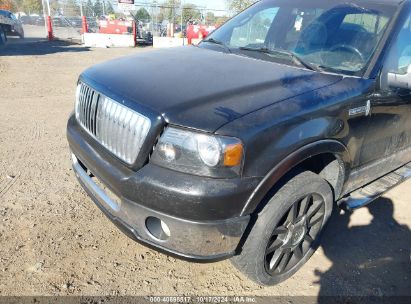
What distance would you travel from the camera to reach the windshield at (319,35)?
2.87 m

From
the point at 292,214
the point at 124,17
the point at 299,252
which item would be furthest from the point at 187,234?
the point at 124,17

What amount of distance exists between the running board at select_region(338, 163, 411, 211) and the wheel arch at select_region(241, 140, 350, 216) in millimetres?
259

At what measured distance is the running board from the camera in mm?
3074

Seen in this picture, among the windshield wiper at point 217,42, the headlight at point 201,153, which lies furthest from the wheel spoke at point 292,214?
the windshield wiper at point 217,42

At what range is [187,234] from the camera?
6.71ft

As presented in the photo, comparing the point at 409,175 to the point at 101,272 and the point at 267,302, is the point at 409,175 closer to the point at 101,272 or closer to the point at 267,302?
the point at 267,302

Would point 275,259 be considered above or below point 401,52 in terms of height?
below

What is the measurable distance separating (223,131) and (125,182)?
680 mm

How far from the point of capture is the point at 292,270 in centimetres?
272

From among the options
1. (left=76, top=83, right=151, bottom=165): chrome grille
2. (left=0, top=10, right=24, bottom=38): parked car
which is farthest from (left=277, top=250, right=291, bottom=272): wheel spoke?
(left=0, top=10, right=24, bottom=38): parked car

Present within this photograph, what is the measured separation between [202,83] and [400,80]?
1552mm

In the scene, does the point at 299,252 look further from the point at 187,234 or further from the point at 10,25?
the point at 10,25

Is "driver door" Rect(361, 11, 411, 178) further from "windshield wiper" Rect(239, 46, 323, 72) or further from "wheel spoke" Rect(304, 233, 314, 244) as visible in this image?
"wheel spoke" Rect(304, 233, 314, 244)

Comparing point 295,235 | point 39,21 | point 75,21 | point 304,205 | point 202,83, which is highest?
point 202,83
